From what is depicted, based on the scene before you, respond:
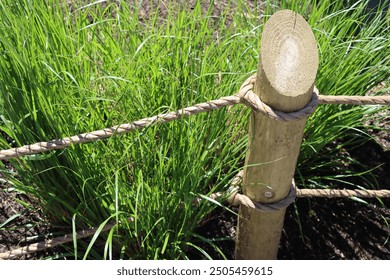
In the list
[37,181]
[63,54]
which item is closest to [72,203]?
[37,181]

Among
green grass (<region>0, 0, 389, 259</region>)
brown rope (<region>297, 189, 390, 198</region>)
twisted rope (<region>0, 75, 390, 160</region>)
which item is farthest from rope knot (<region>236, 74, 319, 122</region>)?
brown rope (<region>297, 189, 390, 198</region>)

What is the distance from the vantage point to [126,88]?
1.68 metres

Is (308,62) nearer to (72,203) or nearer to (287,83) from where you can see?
(287,83)

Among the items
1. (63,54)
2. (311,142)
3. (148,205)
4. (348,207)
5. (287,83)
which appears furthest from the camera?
(348,207)

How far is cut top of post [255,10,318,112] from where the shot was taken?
4.50 feet

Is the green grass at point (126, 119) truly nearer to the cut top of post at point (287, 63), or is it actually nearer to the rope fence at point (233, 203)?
the rope fence at point (233, 203)

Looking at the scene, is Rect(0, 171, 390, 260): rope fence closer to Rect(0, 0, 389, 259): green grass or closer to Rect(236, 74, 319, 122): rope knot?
Rect(0, 0, 389, 259): green grass

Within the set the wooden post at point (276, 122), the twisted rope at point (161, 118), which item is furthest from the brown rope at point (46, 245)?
the wooden post at point (276, 122)

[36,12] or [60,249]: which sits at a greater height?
[36,12]

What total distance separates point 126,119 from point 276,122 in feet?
1.44

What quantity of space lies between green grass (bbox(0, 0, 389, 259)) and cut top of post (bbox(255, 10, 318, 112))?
0.31m

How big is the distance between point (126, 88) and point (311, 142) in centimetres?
64

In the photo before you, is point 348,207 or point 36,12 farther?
point 348,207

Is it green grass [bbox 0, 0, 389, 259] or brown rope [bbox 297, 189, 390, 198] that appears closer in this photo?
green grass [bbox 0, 0, 389, 259]
